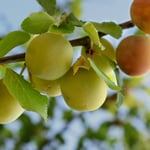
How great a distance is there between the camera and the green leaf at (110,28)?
72 cm

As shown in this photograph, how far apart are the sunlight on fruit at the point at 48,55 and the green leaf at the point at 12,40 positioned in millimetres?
42

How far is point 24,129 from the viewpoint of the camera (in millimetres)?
2164

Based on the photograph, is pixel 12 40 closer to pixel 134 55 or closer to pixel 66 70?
pixel 66 70

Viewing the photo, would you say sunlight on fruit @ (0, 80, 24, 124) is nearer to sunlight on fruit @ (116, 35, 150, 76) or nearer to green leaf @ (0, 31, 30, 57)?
green leaf @ (0, 31, 30, 57)

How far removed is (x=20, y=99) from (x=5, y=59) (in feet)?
0.25

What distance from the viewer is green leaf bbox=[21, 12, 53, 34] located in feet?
2.35

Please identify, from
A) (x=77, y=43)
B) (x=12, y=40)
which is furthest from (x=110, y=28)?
(x=12, y=40)

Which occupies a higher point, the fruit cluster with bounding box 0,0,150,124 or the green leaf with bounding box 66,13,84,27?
the green leaf with bounding box 66,13,84,27

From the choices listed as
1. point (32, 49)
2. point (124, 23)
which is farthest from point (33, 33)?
point (124, 23)

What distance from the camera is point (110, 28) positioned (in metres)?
0.73

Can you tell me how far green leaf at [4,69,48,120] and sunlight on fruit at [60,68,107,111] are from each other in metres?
0.04

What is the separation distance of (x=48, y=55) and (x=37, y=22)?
0.19ft

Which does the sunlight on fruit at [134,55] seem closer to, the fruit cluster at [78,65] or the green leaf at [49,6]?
the fruit cluster at [78,65]

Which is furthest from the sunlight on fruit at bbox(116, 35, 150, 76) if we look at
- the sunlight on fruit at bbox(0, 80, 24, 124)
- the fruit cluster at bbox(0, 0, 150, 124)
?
the sunlight on fruit at bbox(0, 80, 24, 124)
